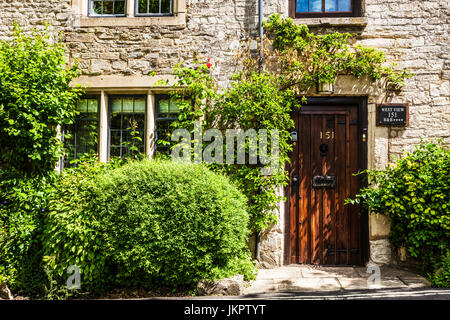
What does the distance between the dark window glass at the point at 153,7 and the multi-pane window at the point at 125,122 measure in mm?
1460

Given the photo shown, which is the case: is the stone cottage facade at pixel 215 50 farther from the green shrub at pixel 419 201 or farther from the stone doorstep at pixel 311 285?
the stone doorstep at pixel 311 285

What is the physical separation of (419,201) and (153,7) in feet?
16.7

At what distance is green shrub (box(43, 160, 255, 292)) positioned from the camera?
398 cm

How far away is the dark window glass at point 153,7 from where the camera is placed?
5.79 metres

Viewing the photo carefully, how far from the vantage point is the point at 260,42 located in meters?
5.38

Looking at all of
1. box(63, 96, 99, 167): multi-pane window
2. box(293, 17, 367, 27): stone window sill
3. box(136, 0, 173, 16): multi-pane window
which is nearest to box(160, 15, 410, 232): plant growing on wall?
box(293, 17, 367, 27): stone window sill

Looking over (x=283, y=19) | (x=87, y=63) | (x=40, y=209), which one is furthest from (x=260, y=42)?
(x=40, y=209)

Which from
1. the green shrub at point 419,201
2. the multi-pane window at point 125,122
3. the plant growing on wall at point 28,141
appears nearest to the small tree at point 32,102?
the plant growing on wall at point 28,141

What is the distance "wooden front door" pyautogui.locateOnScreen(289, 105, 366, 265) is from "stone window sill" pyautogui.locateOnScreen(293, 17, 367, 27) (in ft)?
4.13

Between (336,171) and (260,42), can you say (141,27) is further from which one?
(336,171)

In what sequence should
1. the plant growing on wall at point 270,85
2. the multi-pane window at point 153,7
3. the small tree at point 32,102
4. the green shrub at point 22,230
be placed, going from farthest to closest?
1. the multi-pane window at point 153,7
2. the plant growing on wall at point 270,85
3. the small tree at point 32,102
4. the green shrub at point 22,230

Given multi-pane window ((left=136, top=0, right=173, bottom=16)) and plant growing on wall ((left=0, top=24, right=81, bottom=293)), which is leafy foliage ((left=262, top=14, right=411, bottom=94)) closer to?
multi-pane window ((left=136, top=0, right=173, bottom=16))

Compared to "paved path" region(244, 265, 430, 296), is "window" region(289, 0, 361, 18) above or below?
above

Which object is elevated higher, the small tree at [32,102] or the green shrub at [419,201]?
the small tree at [32,102]
